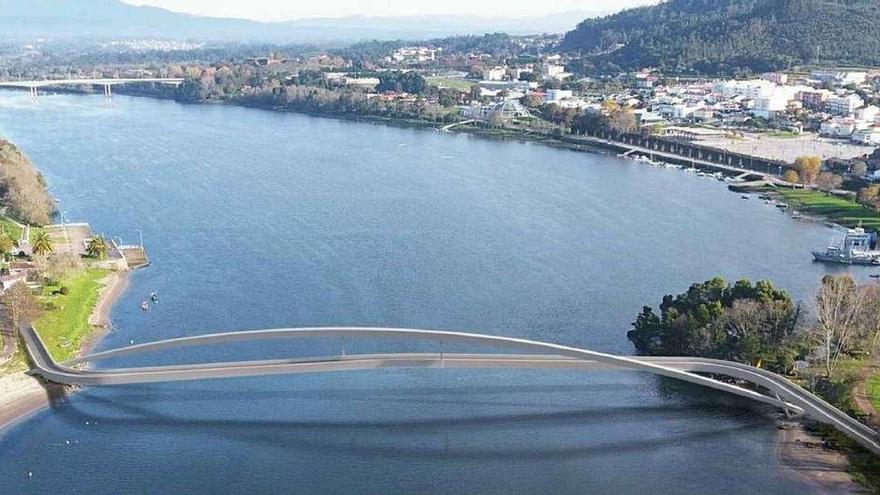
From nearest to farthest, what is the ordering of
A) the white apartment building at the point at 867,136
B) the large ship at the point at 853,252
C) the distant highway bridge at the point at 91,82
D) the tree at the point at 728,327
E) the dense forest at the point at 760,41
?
the tree at the point at 728,327 → the large ship at the point at 853,252 → the white apartment building at the point at 867,136 → the dense forest at the point at 760,41 → the distant highway bridge at the point at 91,82

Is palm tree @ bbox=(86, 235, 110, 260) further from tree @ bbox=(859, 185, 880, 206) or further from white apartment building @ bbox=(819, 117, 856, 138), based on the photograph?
white apartment building @ bbox=(819, 117, 856, 138)

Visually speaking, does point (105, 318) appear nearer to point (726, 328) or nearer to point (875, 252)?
point (726, 328)

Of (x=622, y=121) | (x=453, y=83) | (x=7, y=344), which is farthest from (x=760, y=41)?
(x=7, y=344)

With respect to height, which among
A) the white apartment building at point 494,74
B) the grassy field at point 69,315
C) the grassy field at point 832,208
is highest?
the white apartment building at point 494,74

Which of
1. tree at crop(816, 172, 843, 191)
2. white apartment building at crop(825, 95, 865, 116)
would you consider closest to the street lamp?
tree at crop(816, 172, 843, 191)

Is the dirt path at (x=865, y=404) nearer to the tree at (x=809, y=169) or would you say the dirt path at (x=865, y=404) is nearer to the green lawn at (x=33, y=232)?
the green lawn at (x=33, y=232)

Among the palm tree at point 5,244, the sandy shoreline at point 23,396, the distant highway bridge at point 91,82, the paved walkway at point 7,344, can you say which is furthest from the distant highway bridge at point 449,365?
the distant highway bridge at point 91,82

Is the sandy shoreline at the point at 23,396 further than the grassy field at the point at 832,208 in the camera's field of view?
No
